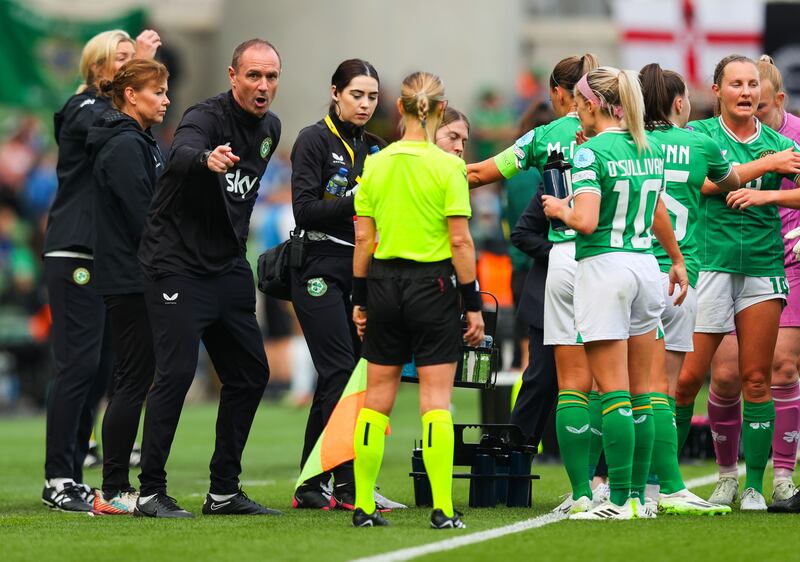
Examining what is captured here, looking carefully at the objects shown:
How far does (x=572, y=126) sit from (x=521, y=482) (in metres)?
2.04

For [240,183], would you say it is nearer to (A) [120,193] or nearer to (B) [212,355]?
(A) [120,193]

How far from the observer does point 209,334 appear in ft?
29.2

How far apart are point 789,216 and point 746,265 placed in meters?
0.77

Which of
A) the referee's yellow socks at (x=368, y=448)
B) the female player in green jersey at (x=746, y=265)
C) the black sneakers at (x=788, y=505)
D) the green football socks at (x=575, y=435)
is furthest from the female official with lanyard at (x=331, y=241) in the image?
the black sneakers at (x=788, y=505)

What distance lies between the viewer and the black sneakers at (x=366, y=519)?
794cm

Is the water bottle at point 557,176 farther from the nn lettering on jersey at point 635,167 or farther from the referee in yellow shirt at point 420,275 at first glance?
the referee in yellow shirt at point 420,275

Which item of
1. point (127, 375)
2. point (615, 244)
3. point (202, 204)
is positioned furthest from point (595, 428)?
point (127, 375)

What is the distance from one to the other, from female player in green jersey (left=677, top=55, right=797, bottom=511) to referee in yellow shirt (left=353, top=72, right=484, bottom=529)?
176 cm

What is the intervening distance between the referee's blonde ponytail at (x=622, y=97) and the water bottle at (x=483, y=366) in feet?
4.53

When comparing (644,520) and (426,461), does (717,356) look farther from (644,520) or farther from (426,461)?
(426,461)

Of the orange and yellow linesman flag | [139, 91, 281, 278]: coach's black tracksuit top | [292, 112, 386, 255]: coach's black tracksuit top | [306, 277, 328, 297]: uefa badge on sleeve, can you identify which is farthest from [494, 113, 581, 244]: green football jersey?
[139, 91, 281, 278]: coach's black tracksuit top

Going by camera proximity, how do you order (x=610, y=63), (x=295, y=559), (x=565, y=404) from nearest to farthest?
(x=295, y=559) < (x=565, y=404) < (x=610, y=63)

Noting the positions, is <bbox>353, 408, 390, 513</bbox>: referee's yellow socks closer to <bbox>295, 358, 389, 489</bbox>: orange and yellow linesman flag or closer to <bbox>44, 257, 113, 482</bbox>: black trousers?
<bbox>295, 358, 389, 489</bbox>: orange and yellow linesman flag

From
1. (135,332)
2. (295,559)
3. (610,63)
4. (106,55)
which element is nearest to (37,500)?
(135,332)
